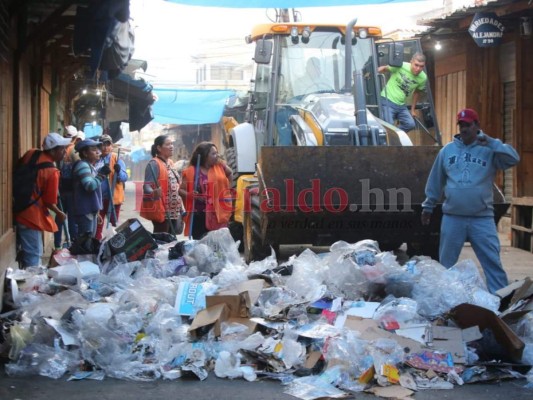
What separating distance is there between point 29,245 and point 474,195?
14.3ft

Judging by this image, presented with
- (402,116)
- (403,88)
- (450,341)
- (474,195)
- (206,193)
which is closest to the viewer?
(450,341)

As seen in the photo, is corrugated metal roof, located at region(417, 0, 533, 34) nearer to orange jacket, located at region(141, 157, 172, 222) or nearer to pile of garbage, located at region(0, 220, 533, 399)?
orange jacket, located at region(141, 157, 172, 222)

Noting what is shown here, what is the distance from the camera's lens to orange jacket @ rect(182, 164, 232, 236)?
890cm

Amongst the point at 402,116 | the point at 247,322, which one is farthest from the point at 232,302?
the point at 402,116

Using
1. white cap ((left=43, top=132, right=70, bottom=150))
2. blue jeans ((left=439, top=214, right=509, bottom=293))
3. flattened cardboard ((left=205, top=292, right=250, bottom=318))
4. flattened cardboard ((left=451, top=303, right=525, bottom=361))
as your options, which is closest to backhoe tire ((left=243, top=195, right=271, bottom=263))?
white cap ((left=43, top=132, right=70, bottom=150))

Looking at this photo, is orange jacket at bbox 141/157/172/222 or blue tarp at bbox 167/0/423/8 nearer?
blue tarp at bbox 167/0/423/8

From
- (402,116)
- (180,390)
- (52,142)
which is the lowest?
(180,390)

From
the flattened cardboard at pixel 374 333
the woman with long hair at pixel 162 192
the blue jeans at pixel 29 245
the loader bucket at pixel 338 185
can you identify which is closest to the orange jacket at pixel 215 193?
the woman with long hair at pixel 162 192

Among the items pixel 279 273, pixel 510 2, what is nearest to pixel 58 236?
pixel 279 273

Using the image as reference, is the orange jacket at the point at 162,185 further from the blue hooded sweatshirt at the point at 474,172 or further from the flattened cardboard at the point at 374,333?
the flattened cardboard at the point at 374,333

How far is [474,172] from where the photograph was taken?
6863mm

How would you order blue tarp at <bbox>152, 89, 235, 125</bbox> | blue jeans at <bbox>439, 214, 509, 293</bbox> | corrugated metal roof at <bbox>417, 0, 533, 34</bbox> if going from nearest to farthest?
1. blue jeans at <bbox>439, 214, 509, 293</bbox>
2. corrugated metal roof at <bbox>417, 0, 533, 34</bbox>
3. blue tarp at <bbox>152, 89, 235, 125</bbox>

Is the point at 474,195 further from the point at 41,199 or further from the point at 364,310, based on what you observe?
the point at 41,199

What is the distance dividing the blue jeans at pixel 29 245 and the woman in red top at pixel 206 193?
1889 millimetres
